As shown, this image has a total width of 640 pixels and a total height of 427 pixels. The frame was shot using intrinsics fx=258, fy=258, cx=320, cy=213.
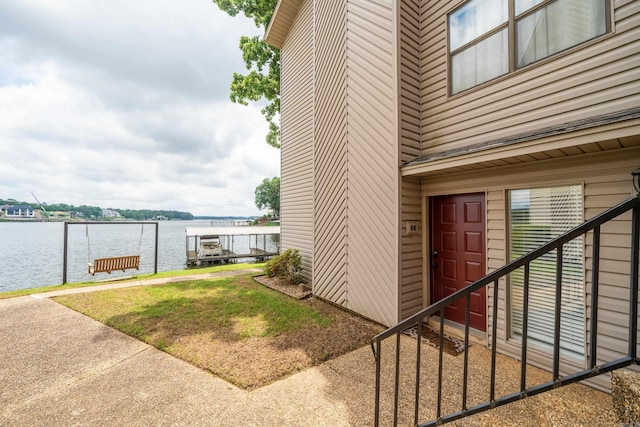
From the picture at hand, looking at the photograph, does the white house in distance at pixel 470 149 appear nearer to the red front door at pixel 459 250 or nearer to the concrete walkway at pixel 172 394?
the red front door at pixel 459 250

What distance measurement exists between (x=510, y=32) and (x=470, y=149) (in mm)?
1794

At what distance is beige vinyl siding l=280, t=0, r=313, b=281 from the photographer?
7.18 metres

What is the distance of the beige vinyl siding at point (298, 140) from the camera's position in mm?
7184

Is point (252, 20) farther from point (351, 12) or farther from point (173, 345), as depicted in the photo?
point (173, 345)

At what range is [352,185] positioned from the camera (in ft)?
17.2

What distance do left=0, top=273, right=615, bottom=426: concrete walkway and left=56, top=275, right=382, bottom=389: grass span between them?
0.76 feet

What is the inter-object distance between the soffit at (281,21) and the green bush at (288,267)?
7180 mm

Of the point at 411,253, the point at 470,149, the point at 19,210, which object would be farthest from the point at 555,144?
the point at 19,210

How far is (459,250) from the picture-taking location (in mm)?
4273

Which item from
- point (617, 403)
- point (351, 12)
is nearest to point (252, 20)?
point (351, 12)

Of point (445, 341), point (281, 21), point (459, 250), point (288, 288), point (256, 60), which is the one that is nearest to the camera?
point (445, 341)

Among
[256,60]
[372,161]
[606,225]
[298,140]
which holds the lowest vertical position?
[606,225]

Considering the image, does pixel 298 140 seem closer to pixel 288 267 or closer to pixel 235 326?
pixel 288 267

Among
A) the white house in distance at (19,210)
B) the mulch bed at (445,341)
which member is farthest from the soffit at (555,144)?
the white house in distance at (19,210)
